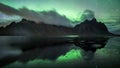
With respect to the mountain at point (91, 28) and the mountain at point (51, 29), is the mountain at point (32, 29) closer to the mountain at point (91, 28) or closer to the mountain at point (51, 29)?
the mountain at point (51, 29)

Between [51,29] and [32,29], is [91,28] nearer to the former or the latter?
[51,29]

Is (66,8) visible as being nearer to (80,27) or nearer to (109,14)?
(80,27)

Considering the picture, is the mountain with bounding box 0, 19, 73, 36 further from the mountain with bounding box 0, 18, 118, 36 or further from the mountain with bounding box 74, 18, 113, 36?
the mountain with bounding box 74, 18, 113, 36

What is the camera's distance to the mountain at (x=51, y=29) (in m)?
5.90

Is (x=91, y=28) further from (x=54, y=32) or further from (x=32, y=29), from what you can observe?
(x=32, y=29)

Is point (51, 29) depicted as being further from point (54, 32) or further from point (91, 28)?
point (91, 28)

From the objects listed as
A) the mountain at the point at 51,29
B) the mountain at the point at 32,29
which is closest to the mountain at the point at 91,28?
the mountain at the point at 51,29

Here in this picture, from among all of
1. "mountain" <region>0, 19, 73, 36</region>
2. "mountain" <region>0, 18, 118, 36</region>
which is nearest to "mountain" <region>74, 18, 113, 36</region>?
"mountain" <region>0, 18, 118, 36</region>

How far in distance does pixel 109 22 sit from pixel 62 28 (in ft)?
3.59

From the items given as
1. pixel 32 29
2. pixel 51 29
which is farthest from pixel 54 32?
pixel 32 29

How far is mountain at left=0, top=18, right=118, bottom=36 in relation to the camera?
5902 mm

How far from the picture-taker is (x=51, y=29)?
5.99 meters

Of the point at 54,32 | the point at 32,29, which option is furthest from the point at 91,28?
the point at 32,29

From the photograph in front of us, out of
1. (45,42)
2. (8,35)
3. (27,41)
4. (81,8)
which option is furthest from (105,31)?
(8,35)
